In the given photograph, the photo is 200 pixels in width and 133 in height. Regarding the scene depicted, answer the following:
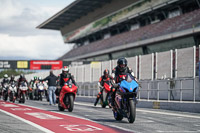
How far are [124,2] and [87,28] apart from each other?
16156 millimetres

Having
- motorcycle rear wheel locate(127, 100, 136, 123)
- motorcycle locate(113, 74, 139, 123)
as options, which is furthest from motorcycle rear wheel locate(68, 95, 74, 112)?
motorcycle rear wheel locate(127, 100, 136, 123)

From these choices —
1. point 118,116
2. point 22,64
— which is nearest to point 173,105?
point 118,116

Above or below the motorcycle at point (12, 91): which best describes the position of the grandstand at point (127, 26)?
above

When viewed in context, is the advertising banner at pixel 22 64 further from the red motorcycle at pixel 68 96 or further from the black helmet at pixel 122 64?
the black helmet at pixel 122 64

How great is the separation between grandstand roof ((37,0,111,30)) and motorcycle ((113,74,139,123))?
4943 centimetres

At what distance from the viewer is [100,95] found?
60.3 feet

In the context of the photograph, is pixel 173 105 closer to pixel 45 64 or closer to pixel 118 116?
pixel 118 116

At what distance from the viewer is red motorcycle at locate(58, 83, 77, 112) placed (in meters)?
14.1

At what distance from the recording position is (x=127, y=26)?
181 feet

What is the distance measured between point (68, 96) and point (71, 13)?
185 feet

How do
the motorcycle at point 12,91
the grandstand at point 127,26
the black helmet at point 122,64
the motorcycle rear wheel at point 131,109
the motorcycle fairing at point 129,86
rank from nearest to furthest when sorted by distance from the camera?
the motorcycle rear wheel at point 131,109 < the motorcycle fairing at point 129,86 < the black helmet at point 122,64 < the motorcycle at point 12,91 < the grandstand at point 127,26

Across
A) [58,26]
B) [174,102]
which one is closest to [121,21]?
[58,26]

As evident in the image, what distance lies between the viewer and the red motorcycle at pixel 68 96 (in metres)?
14.1

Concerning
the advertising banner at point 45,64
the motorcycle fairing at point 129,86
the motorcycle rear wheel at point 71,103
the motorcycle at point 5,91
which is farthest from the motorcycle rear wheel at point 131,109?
the advertising banner at point 45,64
